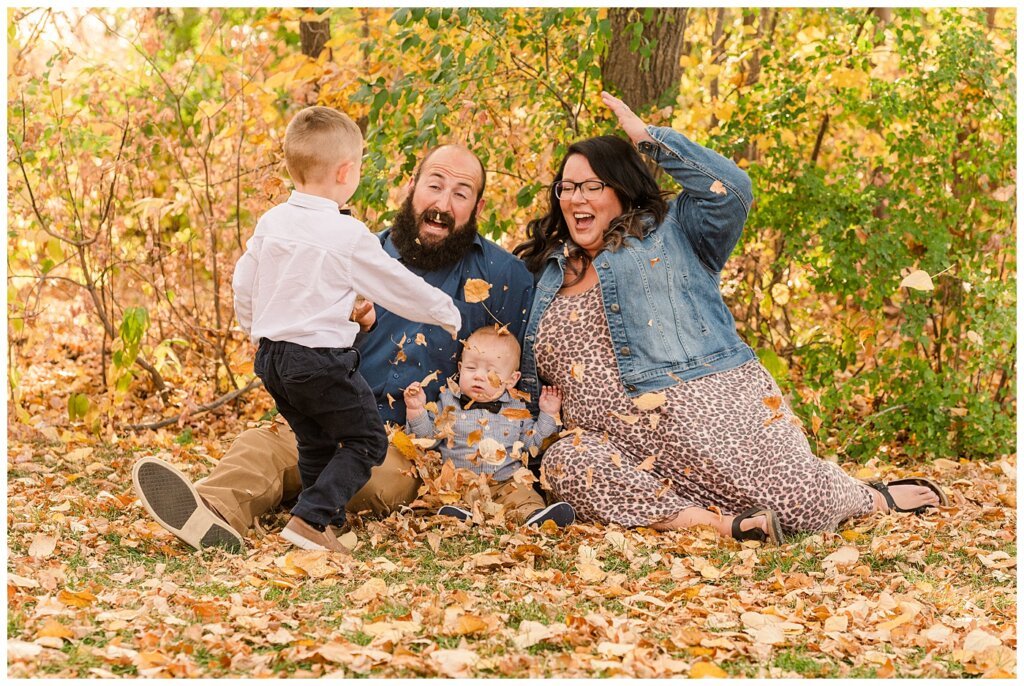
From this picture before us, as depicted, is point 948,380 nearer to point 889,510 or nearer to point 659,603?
point 889,510

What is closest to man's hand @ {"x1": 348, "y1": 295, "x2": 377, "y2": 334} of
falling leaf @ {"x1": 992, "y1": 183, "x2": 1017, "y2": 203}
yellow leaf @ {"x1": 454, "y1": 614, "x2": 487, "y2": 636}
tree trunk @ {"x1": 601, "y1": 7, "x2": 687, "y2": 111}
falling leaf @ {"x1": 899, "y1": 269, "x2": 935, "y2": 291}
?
yellow leaf @ {"x1": 454, "y1": 614, "x2": 487, "y2": 636}

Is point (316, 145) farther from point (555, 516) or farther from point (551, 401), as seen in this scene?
point (555, 516)

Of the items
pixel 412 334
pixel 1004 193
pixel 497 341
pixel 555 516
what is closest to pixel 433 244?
pixel 412 334

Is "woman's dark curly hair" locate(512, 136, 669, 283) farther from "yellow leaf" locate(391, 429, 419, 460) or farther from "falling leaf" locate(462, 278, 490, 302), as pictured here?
"yellow leaf" locate(391, 429, 419, 460)

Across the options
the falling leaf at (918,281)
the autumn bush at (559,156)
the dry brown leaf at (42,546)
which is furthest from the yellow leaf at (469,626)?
the falling leaf at (918,281)

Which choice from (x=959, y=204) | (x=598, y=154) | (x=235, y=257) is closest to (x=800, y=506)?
(x=598, y=154)

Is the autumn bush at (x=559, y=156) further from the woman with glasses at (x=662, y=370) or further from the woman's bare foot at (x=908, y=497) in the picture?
the woman's bare foot at (x=908, y=497)

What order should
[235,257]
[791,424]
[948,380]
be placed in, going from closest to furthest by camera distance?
[791,424]
[948,380]
[235,257]

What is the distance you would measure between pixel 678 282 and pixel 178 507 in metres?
2.11

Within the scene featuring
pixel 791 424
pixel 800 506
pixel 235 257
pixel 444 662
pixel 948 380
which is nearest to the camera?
pixel 444 662

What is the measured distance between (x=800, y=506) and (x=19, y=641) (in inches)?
104

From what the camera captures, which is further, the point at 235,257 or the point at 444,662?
the point at 235,257

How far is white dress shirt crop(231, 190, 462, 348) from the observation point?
3.54m

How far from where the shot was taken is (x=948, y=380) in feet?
17.6
